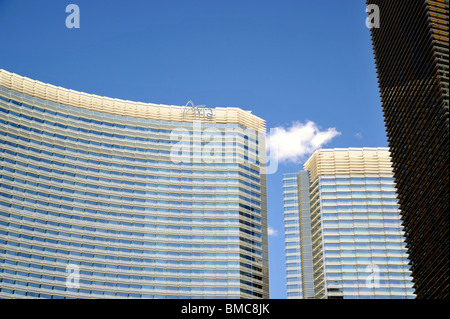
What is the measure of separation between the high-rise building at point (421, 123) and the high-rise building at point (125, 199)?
61444 millimetres

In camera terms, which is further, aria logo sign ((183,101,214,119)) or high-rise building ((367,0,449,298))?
aria logo sign ((183,101,214,119))

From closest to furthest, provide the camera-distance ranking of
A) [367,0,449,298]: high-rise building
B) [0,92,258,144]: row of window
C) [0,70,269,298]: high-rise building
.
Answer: [367,0,449,298]: high-rise building, [0,70,269,298]: high-rise building, [0,92,258,144]: row of window

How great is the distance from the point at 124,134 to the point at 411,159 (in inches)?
3712

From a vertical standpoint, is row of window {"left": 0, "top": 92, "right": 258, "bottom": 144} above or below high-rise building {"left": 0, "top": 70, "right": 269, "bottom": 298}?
above

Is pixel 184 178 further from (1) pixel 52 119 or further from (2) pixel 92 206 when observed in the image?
(1) pixel 52 119

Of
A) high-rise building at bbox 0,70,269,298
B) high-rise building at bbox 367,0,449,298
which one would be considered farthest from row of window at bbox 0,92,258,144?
high-rise building at bbox 367,0,449,298

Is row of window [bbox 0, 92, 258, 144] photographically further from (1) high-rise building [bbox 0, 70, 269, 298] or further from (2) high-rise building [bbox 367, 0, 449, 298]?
(2) high-rise building [bbox 367, 0, 449, 298]

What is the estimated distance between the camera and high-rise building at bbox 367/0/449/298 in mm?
107000

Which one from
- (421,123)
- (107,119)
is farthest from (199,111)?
(421,123)

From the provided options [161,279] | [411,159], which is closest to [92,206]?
[161,279]

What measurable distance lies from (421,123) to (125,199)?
3676 inches

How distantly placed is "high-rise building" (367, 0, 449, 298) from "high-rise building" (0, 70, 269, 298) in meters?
61.4

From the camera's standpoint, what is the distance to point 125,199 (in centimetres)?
17662

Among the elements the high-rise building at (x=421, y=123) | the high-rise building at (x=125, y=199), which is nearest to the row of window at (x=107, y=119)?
the high-rise building at (x=125, y=199)
